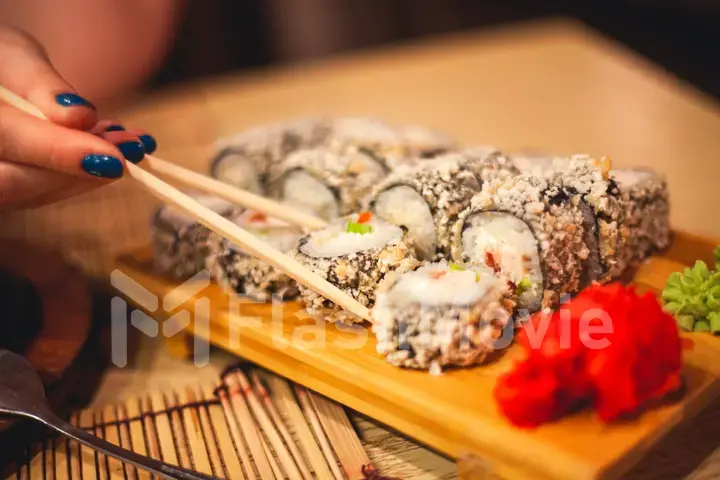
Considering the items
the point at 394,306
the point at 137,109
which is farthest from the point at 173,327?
the point at 137,109

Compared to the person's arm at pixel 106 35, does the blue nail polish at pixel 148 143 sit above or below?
below

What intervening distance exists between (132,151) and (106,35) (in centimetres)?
232

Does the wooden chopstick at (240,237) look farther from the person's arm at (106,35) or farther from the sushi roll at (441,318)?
the person's arm at (106,35)

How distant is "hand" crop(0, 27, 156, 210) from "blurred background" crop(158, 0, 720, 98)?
320 cm

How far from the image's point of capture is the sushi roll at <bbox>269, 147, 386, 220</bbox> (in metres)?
1.75

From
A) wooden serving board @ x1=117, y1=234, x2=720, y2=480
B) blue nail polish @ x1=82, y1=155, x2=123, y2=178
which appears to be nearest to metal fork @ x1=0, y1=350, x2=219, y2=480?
wooden serving board @ x1=117, y1=234, x2=720, y2=480

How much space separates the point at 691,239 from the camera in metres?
1.66

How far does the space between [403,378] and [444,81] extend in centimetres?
260

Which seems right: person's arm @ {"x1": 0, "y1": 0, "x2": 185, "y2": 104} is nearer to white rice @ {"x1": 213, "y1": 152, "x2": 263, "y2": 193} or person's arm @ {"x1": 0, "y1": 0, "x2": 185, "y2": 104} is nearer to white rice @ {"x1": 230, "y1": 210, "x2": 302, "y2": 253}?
white rice @ {"x1": 213, "y1": 152, "x2": 263, "y2": 193}

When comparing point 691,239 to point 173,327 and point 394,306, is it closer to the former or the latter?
point 394,306

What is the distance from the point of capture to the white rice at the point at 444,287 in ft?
4.10

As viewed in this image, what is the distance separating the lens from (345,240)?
4.95 feet

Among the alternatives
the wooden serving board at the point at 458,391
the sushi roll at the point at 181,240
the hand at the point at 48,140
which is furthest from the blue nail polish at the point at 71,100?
the wooden serving board at the point at 458,391

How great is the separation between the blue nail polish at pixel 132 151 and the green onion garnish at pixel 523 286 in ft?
2.67
